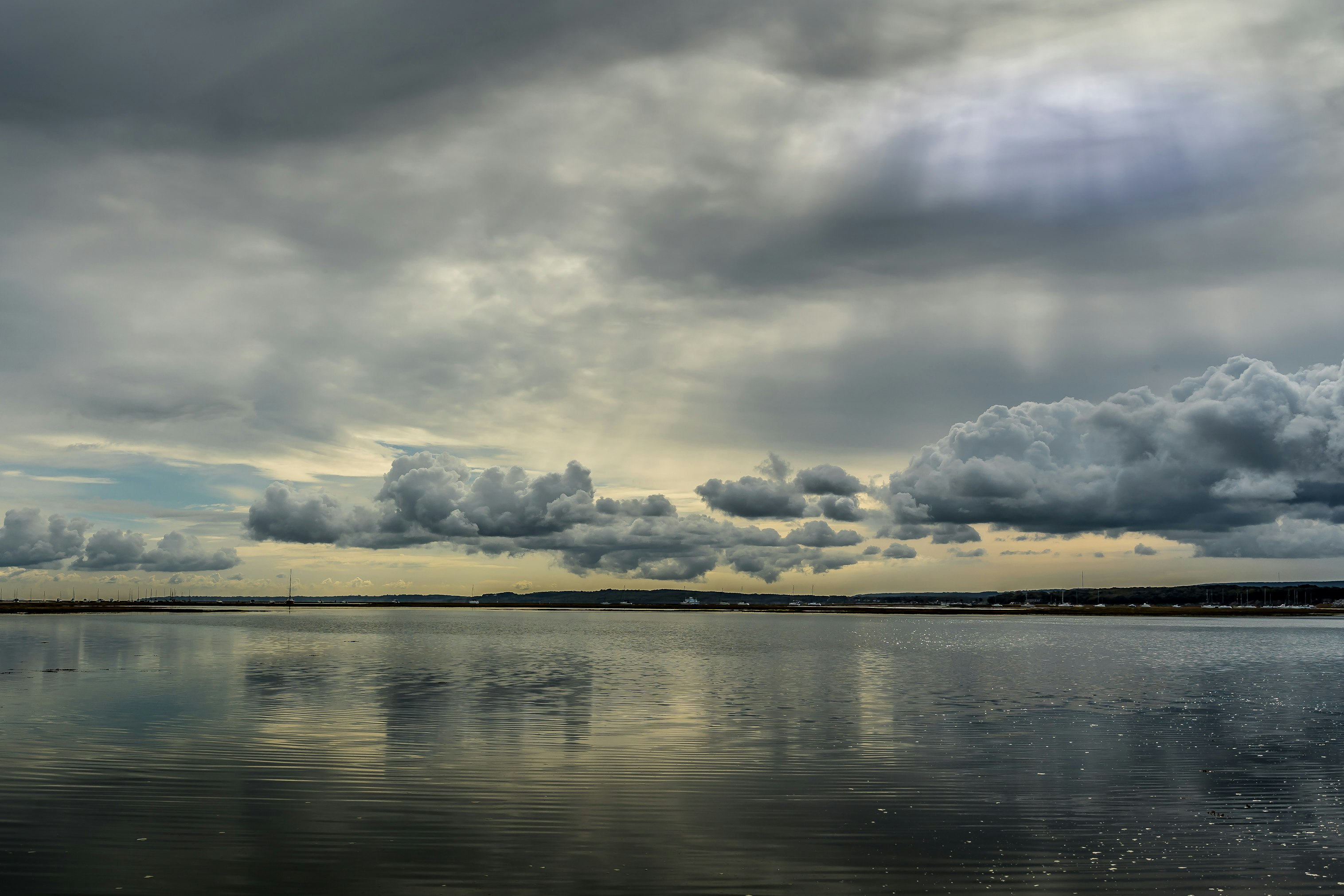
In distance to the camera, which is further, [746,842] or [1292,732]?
[1292,732]

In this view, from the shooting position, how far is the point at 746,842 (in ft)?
63.0

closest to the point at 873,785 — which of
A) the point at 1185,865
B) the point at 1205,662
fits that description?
the point at 1185,865

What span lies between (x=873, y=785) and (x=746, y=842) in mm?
7131

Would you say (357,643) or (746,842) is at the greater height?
(746,842)

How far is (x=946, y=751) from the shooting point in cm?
3045

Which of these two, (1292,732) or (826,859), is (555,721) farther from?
(1292,732)

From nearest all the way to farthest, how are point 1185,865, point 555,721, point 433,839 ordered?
point 1185,865, point 433,839, point 555,721

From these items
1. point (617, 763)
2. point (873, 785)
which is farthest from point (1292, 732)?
point (617, 763)

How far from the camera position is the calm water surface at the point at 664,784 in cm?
1720

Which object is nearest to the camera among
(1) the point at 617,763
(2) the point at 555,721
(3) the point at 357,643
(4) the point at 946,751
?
(1) the point at 617,763

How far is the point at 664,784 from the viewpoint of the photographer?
990 inches

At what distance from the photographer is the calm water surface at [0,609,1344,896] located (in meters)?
17.2

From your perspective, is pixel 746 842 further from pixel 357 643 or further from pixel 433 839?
pixel 357 643

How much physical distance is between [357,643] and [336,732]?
70563mm
